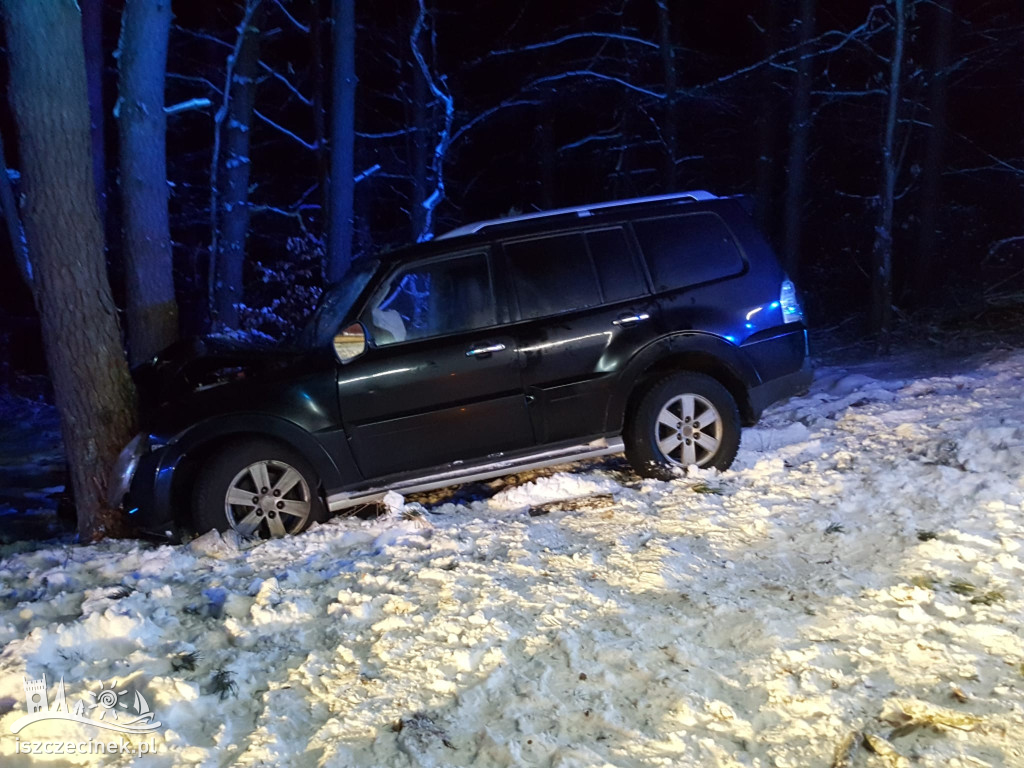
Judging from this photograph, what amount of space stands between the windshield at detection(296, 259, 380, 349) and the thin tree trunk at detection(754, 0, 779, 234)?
13905 mm

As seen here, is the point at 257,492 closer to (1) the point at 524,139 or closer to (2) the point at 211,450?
(2) the point at 211,450

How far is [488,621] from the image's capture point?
3.79 meters

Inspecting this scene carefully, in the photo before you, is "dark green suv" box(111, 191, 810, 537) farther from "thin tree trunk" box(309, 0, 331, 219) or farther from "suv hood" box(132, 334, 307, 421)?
"thin tree trunk" box(309, 0, 331, 219)

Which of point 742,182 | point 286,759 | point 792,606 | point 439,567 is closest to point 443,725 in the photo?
point 286,759

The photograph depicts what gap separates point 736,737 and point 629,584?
1.31 metres

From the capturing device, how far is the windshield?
554 centimetres

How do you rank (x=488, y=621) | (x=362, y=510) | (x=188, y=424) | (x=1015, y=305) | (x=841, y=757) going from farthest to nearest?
(x=1015, y=305), (x=362, y=510), (x=188, y=424), (x=488, y=621), (x=841, y=757)

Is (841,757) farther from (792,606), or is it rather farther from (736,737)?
(792,606)

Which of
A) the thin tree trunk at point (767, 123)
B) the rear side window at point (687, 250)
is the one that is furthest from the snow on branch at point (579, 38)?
the rear side window at point (687, 250)

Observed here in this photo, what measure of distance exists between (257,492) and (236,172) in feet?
30.4

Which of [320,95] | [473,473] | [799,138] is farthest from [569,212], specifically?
[799,138]

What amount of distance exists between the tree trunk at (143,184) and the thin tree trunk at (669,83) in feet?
46.4

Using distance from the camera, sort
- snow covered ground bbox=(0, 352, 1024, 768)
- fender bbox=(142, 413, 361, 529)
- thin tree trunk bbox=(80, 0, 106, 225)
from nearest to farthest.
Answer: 1. snow covered ground bbox=(0, 352, 1024, 768)
2. fender bbox=(142, 413, 361, 529)
3. thin tree trunk bbox=(80, 0, 106, 225)

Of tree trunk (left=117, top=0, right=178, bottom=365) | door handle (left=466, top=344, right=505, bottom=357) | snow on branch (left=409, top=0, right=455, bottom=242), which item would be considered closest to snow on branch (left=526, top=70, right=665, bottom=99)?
snow on branch (left=409, top=0, right=455, bottom=242)
